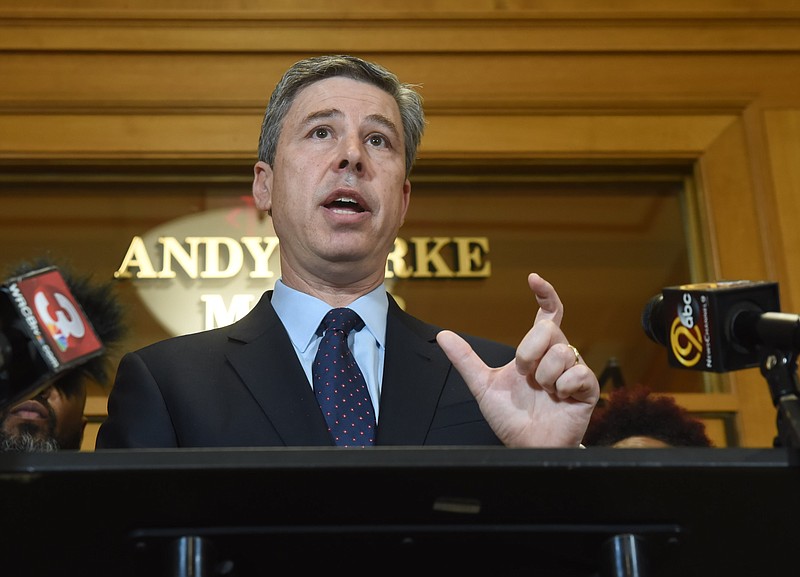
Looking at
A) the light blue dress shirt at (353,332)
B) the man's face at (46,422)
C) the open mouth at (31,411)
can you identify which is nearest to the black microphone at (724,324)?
the light blue dress shirt at (353,332)

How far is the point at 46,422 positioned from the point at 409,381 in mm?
772

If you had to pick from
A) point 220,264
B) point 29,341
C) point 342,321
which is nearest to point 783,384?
point 29,341

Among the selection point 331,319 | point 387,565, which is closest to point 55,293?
point 387,565

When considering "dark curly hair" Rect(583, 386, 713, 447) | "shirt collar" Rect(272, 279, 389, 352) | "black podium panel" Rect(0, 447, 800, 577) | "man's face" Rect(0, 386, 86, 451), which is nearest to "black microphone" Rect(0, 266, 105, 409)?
"black podium panel" Rect(0, 447, 800, 577)

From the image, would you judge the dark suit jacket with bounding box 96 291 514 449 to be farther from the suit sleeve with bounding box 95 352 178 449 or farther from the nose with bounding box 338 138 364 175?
the nose with bounding box 338 138 364 175

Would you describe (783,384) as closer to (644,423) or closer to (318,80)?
(318,80)

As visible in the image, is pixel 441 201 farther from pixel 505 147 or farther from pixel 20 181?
pixel 20 181

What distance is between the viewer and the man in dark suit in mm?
1237

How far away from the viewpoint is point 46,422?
193cm

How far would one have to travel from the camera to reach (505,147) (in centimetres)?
290

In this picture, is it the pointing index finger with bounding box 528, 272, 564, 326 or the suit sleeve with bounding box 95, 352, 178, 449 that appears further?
the suit sleeve with bounding box 95, 352, 178, 449

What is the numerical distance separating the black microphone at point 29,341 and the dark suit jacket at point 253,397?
0.56 metres

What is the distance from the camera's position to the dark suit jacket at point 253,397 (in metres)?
1.36

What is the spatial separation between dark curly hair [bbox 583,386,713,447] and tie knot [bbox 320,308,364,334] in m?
0.82
